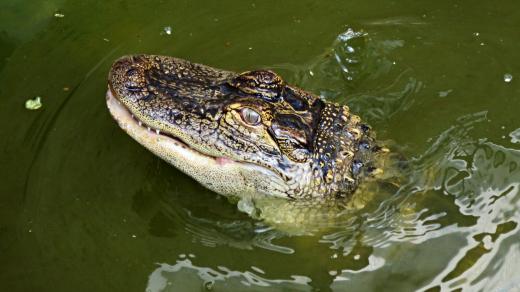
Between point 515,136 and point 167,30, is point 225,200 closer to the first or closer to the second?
point 167,30

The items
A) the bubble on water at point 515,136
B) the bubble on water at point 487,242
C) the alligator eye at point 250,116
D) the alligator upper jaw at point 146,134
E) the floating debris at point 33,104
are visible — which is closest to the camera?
the alligator eye at point 250,116

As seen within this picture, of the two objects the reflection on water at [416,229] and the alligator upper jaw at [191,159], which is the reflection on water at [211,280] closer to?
the reflection on water at [416,229]

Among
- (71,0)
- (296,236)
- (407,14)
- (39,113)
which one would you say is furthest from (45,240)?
(407,14)

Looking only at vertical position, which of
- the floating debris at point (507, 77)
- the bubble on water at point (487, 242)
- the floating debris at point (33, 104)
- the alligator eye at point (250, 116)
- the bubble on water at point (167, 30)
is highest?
the floating debris at point (507, 77)

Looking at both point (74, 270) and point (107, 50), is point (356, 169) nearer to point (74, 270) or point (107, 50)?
point (74, 270)

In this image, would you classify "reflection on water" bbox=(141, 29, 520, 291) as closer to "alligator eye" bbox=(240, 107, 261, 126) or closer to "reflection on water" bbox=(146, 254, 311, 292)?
"reflection on water" bbox=(146, 254, 311, 292)

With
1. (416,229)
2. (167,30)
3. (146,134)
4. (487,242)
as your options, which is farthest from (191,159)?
(487,242)

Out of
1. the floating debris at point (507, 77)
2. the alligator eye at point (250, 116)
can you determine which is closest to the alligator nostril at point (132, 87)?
the alligator eye at point (250, 116)
